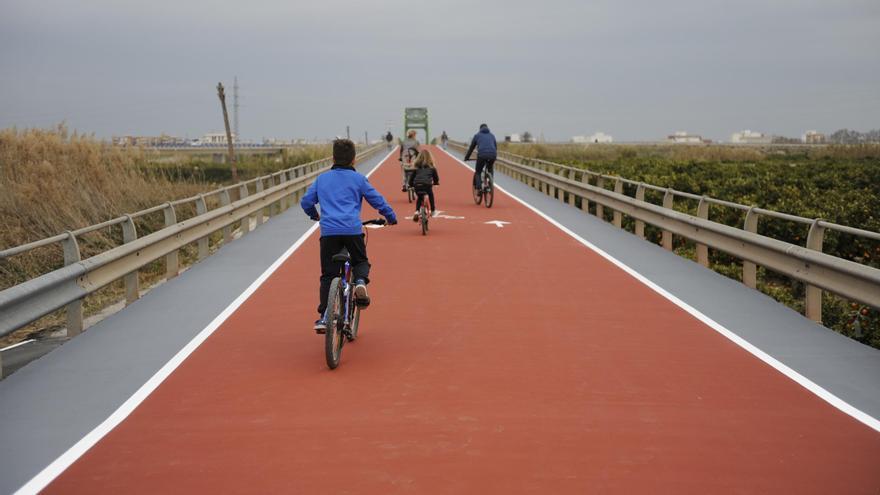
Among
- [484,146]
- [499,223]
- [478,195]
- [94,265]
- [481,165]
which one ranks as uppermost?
[484,146]

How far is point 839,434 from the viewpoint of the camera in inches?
253

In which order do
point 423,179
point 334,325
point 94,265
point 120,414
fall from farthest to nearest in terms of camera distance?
1. point 423,179
2. point 94,265
3. point 334,325
4. point 120,414

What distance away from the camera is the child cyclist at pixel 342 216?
8.88 m

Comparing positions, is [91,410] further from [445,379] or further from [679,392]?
[679,392]

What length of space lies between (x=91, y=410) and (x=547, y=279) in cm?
752

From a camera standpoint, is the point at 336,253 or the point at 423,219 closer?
the point at 336,253

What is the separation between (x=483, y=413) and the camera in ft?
22.5

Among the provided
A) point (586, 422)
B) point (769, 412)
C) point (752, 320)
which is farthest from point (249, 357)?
point (752, 320)

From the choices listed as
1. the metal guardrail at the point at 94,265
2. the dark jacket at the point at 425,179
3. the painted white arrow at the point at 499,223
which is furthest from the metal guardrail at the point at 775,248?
the metal guardrail at the point at 94,265

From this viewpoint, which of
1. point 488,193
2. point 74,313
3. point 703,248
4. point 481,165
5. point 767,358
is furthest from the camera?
point 488,193

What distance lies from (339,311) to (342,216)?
90cm

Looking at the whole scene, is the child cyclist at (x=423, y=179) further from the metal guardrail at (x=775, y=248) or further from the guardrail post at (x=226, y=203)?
the metal guardrail at (x=775, y=248)

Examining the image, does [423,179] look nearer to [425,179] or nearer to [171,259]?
[425,179]

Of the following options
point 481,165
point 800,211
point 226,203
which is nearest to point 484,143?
point 481,165
